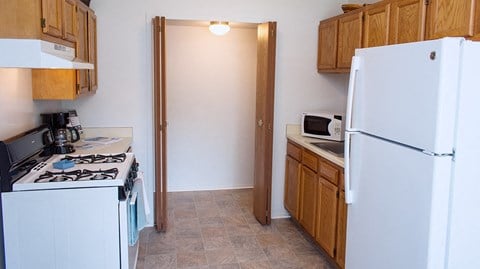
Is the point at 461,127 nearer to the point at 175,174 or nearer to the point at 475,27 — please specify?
the point at 475,27

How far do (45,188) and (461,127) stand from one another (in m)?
2.10

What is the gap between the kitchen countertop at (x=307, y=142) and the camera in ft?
9.91

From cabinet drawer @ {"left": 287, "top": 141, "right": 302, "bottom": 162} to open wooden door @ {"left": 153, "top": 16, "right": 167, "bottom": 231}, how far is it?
1.25m

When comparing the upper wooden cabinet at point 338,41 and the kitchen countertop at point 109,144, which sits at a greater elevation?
the upper wooden cabinet at point 338,41

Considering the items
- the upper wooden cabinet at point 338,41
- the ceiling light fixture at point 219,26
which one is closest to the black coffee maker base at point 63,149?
the ceiling light fixture at point 219,26

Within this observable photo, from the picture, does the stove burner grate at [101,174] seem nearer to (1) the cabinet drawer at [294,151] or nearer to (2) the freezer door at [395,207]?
(2) the freezer door at [395,207]

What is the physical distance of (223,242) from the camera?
374cm

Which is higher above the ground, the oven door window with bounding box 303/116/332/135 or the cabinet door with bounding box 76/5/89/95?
the cabinet door with bounding box 76/5/89/95

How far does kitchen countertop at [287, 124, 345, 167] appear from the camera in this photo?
302cm

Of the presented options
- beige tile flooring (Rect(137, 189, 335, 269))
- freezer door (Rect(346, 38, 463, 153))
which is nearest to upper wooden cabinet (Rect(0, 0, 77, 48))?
freezer door (Rect(346, 38, 463, 153))

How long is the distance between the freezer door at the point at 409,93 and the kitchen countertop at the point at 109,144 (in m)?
1.94

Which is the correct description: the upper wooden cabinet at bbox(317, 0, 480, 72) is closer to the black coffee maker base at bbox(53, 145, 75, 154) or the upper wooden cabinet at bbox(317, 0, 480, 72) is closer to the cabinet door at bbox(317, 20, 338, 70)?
the cabinet door at bbox(317, 20, 338, 70)

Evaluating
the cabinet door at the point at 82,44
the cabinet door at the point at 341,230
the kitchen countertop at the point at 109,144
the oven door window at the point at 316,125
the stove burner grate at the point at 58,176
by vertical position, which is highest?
the cabinet door at the point at 82,44

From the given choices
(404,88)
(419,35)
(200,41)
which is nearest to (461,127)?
(404,88)
